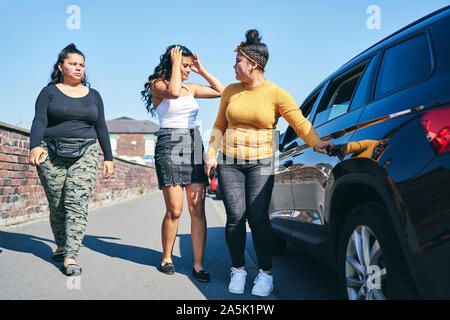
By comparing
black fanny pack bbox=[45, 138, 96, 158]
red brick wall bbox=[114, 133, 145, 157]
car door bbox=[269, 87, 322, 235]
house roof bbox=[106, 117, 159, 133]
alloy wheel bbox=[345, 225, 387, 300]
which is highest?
house roof bbox=[106, 117, 159, 133]

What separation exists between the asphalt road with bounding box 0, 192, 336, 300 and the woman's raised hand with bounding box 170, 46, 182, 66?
1.90 m

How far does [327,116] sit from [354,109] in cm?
83

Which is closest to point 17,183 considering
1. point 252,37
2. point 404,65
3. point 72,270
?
point 72,270

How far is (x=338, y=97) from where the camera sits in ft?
11.5

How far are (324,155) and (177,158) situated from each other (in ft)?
4.53

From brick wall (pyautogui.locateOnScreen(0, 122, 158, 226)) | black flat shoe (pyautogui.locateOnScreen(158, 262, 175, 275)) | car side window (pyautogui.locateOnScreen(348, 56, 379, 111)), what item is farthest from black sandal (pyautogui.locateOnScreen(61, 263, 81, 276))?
brick wall (pyautogui.locateOnScreen(0, 122, 158, 226))

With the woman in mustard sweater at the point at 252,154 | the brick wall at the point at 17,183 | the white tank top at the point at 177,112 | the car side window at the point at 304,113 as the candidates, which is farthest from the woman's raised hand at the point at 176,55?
the brick wall at the point at 17,183

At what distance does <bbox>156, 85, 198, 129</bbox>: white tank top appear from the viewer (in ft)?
12.0

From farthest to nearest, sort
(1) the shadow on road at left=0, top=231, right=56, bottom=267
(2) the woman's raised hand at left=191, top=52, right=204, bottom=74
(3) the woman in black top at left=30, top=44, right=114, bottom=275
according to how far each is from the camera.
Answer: (1) the shadow on road at left=0, top=231, right=56, bottom=267
(2) the woman's raised hand at left=191, top=52, right=204, bottom=74
(3) the woman in black top at left=30, top=44, right=114, bottom=275

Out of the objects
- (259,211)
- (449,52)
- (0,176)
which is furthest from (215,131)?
(0,176)

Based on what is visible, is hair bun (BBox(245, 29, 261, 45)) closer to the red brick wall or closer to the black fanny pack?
the black fanny pack

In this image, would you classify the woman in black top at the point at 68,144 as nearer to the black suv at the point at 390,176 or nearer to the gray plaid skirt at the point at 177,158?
the gray plaid skirt at the point at 177,158

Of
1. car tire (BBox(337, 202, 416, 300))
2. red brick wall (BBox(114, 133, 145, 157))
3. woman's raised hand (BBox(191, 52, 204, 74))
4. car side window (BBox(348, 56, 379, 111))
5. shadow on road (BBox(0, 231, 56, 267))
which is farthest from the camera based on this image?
red brick wall (BBox(114, 133, 145, 157))

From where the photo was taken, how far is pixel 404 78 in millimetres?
2143
